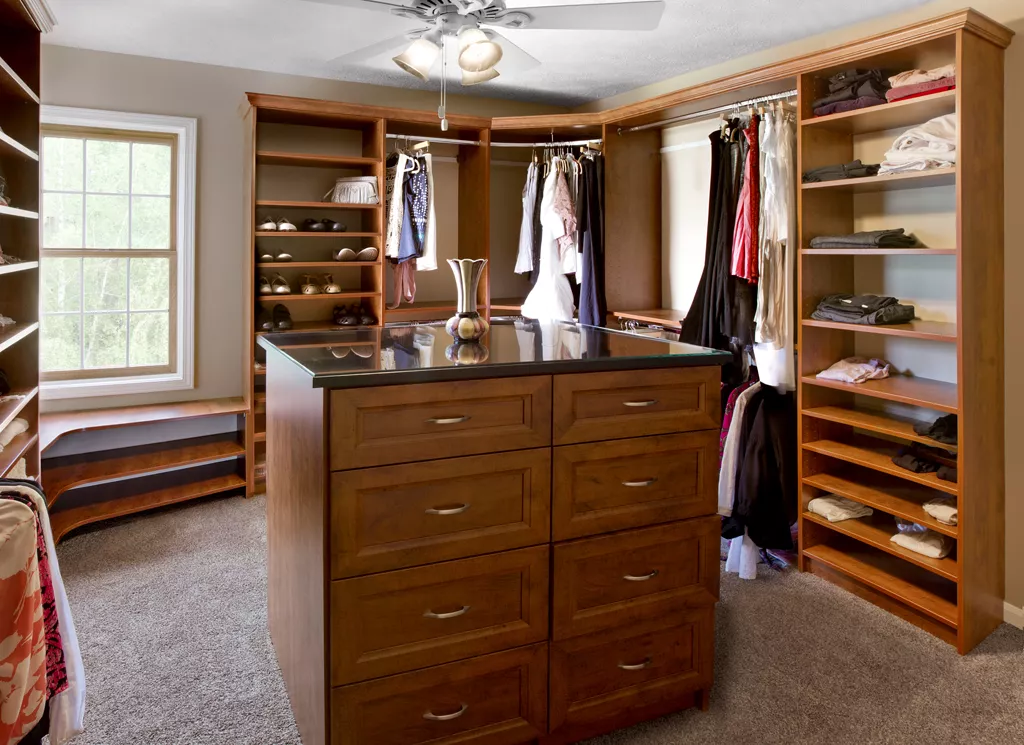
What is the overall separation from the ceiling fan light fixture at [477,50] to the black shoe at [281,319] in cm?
206

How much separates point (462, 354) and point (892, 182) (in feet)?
6.64

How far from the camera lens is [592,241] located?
4547 mm

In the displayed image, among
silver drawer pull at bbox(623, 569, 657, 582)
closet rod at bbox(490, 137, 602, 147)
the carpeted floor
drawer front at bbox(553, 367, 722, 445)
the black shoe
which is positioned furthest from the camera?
closet rod at bbox(490, 137, 602, 147)

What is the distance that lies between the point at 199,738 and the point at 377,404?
3.83ft

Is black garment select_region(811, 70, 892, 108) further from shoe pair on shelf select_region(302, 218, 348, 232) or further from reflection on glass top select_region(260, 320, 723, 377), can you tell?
shoe pair on shelf select_region(302, 218, 348, 232)

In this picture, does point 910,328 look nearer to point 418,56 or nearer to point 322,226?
point 418,56

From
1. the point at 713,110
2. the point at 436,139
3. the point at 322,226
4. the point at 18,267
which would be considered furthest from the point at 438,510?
Answer: the point at 436,139

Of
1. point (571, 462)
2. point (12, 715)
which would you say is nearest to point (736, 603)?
point (571, 462)

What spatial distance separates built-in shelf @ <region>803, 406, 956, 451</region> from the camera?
2867 mm

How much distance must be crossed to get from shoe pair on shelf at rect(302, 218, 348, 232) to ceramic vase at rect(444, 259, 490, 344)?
2.43 meters

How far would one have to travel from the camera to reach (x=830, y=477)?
3316mm

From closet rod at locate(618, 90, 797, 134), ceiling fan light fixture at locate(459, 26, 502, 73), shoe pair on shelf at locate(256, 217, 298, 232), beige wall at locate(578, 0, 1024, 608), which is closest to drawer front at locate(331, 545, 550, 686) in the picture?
beige wall at locate(578, 0, 1024, 608)

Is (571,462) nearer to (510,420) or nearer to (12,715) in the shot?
(510,420)

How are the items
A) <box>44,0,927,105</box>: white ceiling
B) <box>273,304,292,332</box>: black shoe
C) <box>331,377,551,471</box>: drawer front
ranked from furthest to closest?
<box>273,304,292,332</box>: black shoe < <box>44,0,927,105</box>: white ceiling < <box>331,377,551,471</box>: drawer front
